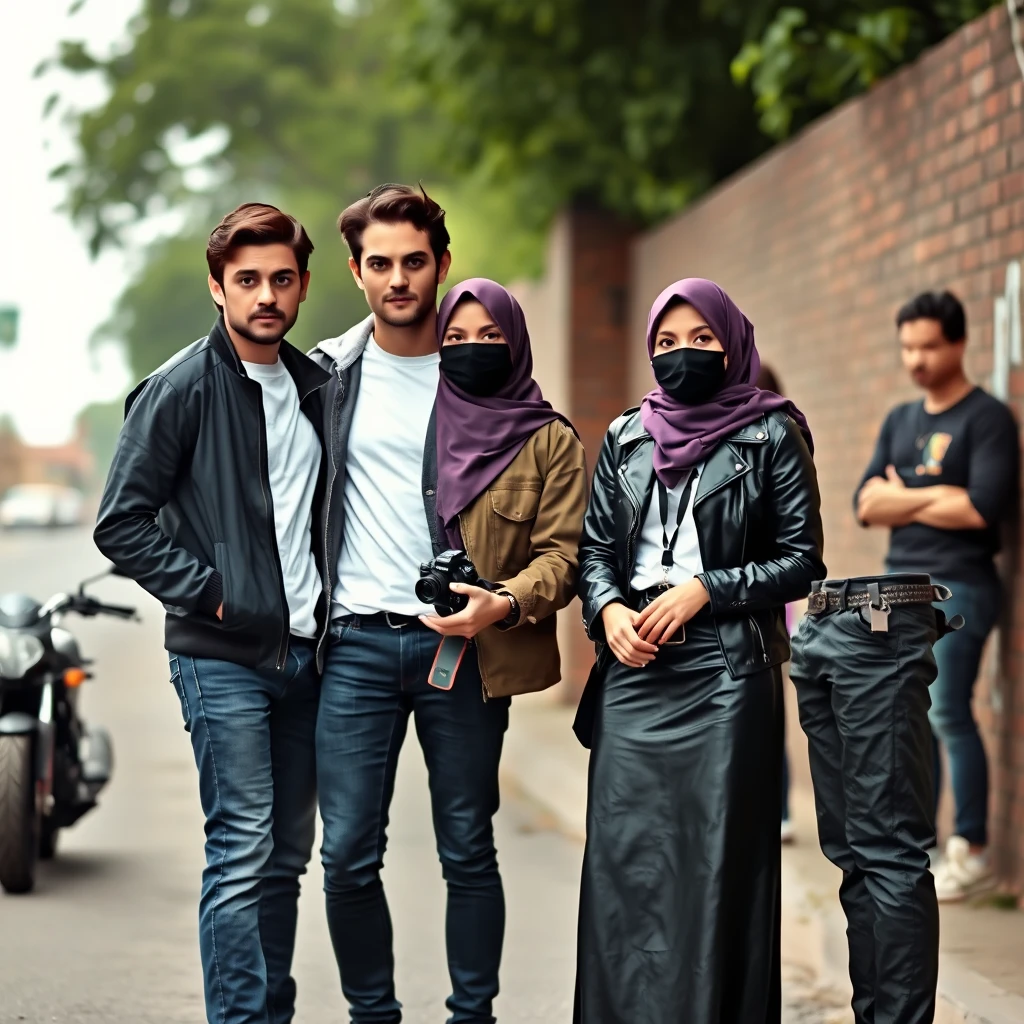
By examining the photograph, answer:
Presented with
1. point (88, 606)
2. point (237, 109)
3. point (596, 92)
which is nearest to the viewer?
point (88, 606)

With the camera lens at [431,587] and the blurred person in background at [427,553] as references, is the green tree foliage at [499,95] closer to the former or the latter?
the blurred person in background at [427,553]

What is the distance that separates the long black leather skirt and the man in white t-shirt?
0.36m

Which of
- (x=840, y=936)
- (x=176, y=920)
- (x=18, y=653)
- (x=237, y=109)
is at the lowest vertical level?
(x=176, y=920)

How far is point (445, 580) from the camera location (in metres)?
3.90

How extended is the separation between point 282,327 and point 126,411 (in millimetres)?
427

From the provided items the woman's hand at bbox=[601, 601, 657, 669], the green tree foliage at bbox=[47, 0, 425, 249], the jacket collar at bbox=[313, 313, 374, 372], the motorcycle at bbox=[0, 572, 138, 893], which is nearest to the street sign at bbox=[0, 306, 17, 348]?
the green tree foliage at bbox=[47, 0, 425, 249]

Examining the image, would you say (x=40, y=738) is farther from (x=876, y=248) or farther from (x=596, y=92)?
(x=596, y=92)

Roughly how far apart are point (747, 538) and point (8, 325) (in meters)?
31.7

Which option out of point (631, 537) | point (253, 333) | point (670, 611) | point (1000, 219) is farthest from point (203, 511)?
point (1000, 219)

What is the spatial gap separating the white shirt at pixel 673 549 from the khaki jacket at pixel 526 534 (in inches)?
7.1

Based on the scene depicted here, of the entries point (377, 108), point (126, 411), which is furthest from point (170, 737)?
point (377, 108)

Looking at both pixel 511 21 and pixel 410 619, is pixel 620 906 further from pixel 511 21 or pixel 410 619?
pixel 511 21

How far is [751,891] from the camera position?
3.86 metres

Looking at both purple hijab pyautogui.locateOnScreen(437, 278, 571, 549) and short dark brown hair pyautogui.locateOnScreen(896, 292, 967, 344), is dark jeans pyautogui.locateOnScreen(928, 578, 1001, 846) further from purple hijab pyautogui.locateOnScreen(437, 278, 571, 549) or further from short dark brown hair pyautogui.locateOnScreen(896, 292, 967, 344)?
purple hijab pyautogui.locateOnScreen(437, 278, 571, 549)
